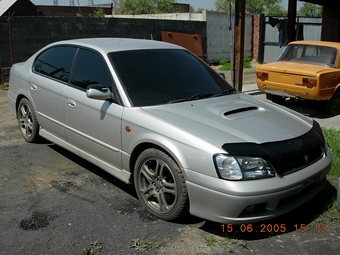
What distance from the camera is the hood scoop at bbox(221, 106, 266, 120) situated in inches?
160

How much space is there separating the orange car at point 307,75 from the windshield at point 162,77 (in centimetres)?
360

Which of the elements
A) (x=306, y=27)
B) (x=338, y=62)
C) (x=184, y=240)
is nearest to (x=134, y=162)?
(x=184, y=240)

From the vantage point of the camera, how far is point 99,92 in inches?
165

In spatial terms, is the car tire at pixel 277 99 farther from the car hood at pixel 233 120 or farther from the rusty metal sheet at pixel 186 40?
the rusty metal sheet at pixel 186 40

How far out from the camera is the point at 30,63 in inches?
237

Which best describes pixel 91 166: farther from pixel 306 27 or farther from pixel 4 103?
pixel 306 27

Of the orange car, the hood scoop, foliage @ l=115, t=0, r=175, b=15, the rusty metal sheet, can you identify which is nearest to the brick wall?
the rusty metal sheet

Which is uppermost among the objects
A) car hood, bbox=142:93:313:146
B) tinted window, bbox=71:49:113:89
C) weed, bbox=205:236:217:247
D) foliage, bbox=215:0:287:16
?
foliage, bbox=215:0:287:16

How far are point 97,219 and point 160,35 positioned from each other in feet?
42.4

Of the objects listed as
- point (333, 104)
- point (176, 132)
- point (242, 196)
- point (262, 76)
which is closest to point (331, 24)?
point (262, 76)

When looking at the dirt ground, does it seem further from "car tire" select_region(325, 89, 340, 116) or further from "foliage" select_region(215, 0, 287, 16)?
"foliage" select_region(215, 0, 287, 16)

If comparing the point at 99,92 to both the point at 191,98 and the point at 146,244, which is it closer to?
the point at 191,98

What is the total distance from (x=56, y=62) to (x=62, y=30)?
8.30m

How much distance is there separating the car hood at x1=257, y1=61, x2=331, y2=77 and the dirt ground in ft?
13.0
